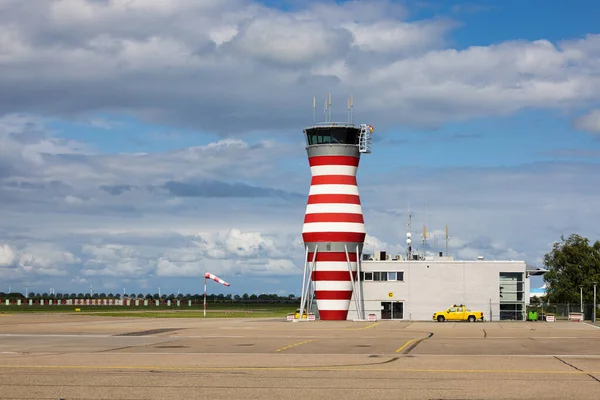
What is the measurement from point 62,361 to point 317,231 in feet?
207

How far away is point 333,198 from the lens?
99.1 meters

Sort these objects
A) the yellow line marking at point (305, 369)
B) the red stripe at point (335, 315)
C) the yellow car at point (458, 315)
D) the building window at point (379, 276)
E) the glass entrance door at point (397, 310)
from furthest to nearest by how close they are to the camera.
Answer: the building window at point (379, 276)
the glass entrance door at point (397, 310)
the red stripe at point (335, 315)
the yellow car at point (458, 315)
the yellow line marking at point (305, 369)

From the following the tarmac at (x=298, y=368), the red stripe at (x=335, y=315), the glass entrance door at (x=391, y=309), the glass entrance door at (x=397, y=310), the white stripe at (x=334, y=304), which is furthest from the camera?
the glass entrance door at (x=391, y=309)

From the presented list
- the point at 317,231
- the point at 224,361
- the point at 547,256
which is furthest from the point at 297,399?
the point at 547,256

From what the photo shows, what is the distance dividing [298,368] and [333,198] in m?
65.4

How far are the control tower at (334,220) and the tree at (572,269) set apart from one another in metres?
63.2

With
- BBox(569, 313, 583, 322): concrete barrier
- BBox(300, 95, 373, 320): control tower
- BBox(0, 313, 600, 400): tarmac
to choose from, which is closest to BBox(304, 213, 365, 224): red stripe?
BBox(300, 95, 373, 320): control tower

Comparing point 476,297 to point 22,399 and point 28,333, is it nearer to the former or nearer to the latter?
point 28,333

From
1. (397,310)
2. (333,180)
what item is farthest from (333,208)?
(397,310)

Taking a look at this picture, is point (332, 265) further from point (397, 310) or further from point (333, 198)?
point (397, 310)

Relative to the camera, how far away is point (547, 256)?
158000 mm

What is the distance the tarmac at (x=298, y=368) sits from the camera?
26.2 m

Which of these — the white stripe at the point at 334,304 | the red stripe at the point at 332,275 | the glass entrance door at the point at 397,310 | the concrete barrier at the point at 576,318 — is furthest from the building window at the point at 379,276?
the concrete barrier at the point at 576,318

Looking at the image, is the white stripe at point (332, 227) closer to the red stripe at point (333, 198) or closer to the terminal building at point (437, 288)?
the red stripe at point (333, 198)
